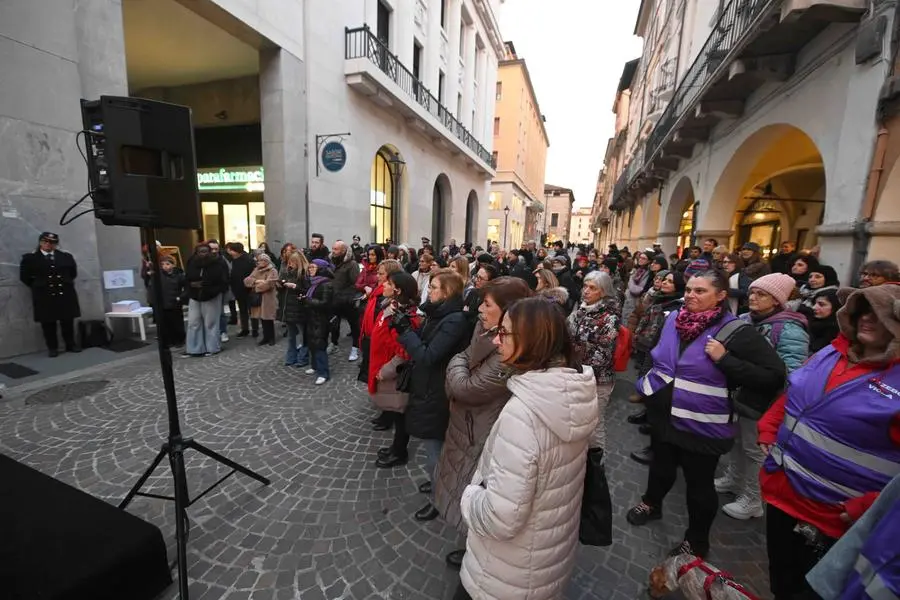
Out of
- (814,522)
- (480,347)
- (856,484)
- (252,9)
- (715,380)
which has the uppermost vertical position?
(252,9)

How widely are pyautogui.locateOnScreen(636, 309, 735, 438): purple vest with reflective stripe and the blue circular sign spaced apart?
1034 centimetres

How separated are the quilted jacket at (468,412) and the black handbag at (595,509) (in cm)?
65

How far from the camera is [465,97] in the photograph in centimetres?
2381

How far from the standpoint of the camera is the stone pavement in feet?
8.16

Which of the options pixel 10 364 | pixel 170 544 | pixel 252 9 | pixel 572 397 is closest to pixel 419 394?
pixel 572 397

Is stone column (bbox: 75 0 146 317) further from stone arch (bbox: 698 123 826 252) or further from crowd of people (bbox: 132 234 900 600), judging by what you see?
stone arch (bbox: 698 123 826 252)

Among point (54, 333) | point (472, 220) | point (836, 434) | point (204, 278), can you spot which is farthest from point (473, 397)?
point (472, 220)

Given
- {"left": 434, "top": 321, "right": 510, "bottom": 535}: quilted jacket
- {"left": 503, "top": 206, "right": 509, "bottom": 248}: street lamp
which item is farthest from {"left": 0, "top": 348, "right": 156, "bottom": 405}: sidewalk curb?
{"left": 503, "top": 206, "right": 509, "bottom": 248}: street lamp

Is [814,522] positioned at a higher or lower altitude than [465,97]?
lower

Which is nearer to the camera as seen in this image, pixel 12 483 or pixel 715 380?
pixel 715 380

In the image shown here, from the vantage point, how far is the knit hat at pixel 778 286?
112 inches

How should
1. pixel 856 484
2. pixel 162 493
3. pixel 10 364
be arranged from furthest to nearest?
pixel 10 364
pixel 162 493
pixel 856 484

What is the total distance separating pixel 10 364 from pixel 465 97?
78.0 feet

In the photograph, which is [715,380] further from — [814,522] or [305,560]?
[305,560]
